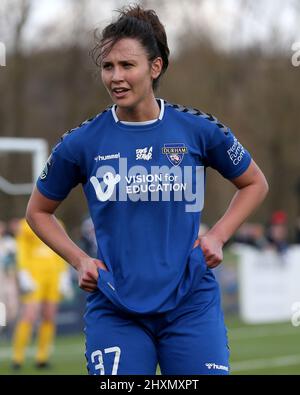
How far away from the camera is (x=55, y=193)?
4.76 metres

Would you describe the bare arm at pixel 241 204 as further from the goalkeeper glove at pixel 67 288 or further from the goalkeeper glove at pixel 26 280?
the goalkeeper glove at pixel 67 288

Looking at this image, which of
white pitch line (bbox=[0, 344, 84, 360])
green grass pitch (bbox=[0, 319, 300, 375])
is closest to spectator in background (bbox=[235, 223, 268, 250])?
green grass pitch (bbox=[0, 319, 300, 375])

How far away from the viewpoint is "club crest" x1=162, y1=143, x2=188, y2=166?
4590 millimetres

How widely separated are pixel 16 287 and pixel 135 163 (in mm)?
10914

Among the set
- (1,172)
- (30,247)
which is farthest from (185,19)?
(30,247)

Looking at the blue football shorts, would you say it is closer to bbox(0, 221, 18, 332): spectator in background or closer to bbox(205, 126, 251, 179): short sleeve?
bbox(205, 126, 251, 179): short sleeve

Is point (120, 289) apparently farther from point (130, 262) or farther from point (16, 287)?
point (16, 287)

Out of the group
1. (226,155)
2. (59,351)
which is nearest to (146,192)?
(226,155)

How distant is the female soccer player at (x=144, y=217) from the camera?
452 centimetres

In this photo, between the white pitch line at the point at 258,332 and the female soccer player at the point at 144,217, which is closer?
the female soccer player at the point at 144,217

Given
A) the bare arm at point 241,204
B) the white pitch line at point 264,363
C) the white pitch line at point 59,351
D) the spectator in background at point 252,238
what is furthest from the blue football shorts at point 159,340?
the spectator in background at point 252,238

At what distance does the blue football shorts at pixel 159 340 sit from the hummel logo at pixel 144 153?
62 cm

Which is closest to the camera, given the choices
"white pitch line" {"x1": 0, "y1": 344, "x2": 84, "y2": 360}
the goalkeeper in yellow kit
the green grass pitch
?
the green grass pitch

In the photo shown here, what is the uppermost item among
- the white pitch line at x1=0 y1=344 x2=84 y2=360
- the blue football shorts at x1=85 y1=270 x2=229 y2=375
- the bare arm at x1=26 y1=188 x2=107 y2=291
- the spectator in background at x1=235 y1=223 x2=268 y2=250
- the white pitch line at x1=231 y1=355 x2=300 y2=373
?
the spectator in background at x1=235 y1=223 x2=268 y2=250
